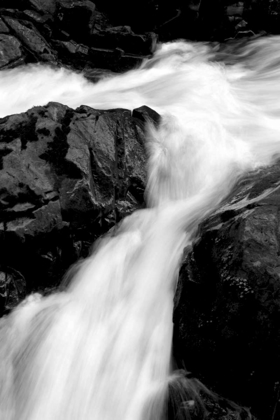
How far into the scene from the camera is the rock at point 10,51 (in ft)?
30.9

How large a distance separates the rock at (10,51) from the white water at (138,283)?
2.42ft

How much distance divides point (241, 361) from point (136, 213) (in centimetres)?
272

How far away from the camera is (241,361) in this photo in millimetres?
4340

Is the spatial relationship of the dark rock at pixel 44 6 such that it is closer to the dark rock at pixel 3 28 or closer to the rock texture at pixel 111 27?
the rock texture at pixel 111 27

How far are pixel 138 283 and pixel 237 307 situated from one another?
1542 mm

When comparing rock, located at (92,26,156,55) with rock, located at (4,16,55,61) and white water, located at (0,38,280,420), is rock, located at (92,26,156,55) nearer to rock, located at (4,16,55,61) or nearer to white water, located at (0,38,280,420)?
rock, located at (4,16,55,61)

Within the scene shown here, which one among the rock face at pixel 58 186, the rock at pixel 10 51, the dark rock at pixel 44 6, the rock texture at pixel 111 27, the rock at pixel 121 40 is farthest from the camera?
the rock at pixel 121 40

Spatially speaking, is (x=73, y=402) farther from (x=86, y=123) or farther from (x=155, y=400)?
(x=86, y=123)

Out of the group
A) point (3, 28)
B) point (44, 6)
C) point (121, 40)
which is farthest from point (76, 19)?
point (3, 28)

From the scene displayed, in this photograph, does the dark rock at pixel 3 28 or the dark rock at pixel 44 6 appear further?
the dark rock at pixel 44 6

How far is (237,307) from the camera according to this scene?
4461 mm

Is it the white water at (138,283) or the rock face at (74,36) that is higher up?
the rock face at (74,36)

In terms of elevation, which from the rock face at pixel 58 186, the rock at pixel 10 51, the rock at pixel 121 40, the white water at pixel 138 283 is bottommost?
the white water at pixel 138 283

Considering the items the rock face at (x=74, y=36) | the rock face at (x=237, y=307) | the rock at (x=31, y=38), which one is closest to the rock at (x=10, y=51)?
the rock at (x=31, y=38)
